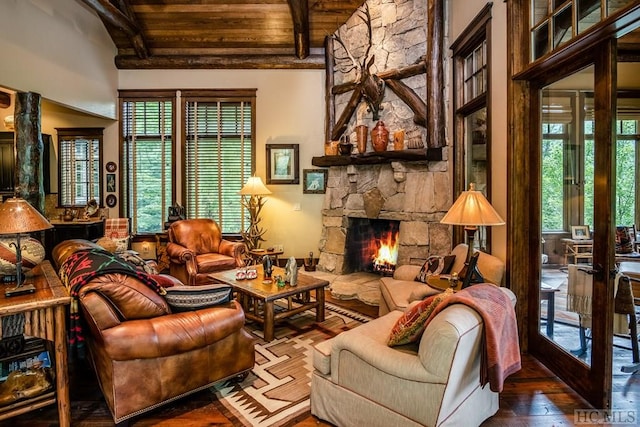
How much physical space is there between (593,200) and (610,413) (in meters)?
1.34

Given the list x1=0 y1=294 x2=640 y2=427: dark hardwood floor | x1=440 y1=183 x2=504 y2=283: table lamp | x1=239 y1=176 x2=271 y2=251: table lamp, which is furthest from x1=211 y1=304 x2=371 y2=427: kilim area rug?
x1=239 y1=176 x2=271 y2=251: table lamp

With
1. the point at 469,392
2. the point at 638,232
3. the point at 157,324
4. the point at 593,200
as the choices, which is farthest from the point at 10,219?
the point at 638,232

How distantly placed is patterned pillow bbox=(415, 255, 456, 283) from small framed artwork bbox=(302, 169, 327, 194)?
3.05 meters

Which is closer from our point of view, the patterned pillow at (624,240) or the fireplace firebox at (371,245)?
the patterned pillow at (624,240)

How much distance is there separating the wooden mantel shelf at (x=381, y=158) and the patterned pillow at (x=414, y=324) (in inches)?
110

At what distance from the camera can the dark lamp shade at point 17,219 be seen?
82.2 inches

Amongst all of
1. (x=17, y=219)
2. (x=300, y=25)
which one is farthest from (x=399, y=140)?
(x=17, y=219)

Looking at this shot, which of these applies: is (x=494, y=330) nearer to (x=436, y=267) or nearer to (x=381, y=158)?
(x=436, y=267)

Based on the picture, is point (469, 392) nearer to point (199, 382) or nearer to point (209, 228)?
point (199, 382)

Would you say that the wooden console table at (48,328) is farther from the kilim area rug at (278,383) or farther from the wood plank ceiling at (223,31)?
the wood plank ceiling at (223,31)

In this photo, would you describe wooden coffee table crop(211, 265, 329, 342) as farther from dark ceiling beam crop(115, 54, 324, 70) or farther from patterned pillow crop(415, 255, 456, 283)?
dark ceiling beam crop(115, 54, 324, 70)

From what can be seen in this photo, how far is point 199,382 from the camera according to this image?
2412 mm

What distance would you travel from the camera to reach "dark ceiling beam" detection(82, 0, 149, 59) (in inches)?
201

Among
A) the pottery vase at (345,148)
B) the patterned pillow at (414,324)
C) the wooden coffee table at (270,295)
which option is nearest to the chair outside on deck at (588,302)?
the patterned pillow at (414,324)
